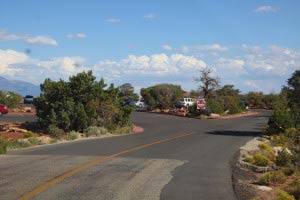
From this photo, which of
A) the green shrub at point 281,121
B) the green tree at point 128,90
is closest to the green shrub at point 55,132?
the green shrub at point 281,121

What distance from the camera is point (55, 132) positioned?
31.8 m

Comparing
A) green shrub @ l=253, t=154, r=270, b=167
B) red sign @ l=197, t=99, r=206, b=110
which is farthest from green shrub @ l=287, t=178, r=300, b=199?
red sign @ l=197, t=99, r=206, b=110

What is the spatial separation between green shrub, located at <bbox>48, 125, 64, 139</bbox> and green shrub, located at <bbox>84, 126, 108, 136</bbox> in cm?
164

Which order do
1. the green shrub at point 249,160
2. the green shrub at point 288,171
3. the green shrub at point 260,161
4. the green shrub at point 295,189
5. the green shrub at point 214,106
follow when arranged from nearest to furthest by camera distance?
1. the green shrub at point 295,189
2. the green shrub at point 288,171
3. the green shrub at point 260,161
4. the green shrub at point 249,160
5. the green shrub at point 214,106

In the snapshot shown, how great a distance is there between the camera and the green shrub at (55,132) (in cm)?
3141

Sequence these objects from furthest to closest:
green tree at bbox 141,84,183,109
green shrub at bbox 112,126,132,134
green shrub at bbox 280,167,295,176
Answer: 1. green tree at bbox 141,84,183,109
2. green shrub at bbox 112,126,132,134
3. green shrub at bbox 280,167,295,176

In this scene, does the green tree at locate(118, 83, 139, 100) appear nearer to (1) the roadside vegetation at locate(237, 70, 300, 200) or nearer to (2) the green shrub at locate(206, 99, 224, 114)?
(2) the green shrub at locate(206, 99, 224, 114)

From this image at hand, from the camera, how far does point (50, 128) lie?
32500 millimetres

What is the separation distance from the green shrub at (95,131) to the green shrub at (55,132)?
164 centimetres

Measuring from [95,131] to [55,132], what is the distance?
2699 mm

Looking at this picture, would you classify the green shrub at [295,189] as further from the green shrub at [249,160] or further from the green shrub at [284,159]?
the green shrub at [249,160]

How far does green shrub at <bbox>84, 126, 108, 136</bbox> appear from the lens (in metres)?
33.0

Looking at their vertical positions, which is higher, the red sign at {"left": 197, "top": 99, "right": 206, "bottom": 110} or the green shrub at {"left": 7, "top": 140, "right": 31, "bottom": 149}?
the red sign at {"left": 197, "top": 99, "right": 206, "bottom": 110}

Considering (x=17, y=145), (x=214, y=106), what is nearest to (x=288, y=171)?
(x=17, y=145)
